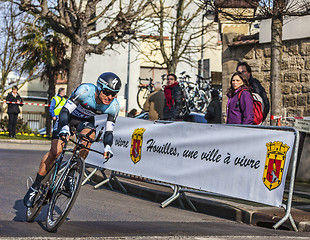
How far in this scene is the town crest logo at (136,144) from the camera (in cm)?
992

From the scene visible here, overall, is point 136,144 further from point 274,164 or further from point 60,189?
point 60,189

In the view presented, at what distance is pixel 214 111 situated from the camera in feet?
49.4

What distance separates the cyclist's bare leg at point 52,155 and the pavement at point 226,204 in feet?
8.57

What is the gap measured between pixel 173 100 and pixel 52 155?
6124mm

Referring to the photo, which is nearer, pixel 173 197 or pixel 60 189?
pixel 60 189

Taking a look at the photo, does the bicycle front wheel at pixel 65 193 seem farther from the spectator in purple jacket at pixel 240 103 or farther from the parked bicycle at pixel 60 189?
the spectator in purple jacket at pixel 240 103

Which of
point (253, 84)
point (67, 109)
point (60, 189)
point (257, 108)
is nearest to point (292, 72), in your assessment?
point (253, 84)

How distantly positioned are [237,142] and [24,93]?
49.6 m

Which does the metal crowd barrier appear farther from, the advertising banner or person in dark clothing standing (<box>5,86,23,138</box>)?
person in dark clothing standing (<box>5,86,23,138</box>)

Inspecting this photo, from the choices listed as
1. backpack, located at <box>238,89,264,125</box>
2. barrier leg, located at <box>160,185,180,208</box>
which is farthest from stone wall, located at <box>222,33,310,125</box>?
barrier leg, located at <box>160,185,180,208</box>

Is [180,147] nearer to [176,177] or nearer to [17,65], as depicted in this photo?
[176,177]

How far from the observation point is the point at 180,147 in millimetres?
9102

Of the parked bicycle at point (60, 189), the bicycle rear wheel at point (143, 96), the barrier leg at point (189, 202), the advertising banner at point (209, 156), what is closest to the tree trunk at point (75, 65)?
the bicycle rear wheel at point (143, 96)

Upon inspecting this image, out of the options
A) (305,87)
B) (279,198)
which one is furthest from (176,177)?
(305,87)
